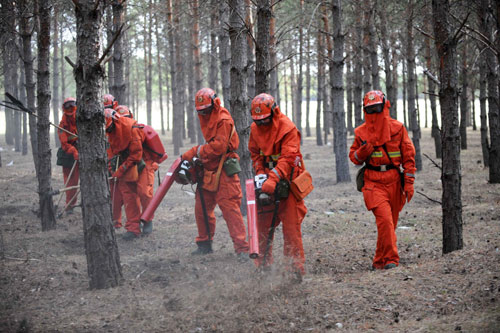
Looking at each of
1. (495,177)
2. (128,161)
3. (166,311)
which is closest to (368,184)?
(166,311)

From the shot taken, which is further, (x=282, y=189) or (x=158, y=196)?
(x=158, y=196)

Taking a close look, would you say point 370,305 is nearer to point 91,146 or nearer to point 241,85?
point 91,146

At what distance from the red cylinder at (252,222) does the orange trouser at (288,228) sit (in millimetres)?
499

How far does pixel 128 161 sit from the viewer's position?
336 inches

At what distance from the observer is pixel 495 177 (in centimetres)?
1170

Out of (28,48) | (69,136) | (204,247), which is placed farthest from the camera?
(69,136)

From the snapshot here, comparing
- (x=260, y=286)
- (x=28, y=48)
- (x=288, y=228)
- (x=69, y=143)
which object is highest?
(x=28, y=48)

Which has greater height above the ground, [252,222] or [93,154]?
[93,154]

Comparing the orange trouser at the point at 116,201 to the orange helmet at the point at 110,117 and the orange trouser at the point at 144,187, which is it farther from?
the orange helmet at the point at 110,117

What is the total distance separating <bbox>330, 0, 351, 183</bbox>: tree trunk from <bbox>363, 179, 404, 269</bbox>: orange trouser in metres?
7.05

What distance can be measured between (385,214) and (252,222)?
5.49 feet

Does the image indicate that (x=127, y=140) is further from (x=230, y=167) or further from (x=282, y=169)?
(x=282, y=169)

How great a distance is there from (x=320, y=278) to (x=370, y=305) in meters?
1.18

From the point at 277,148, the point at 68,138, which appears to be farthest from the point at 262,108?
the point at 68,138
